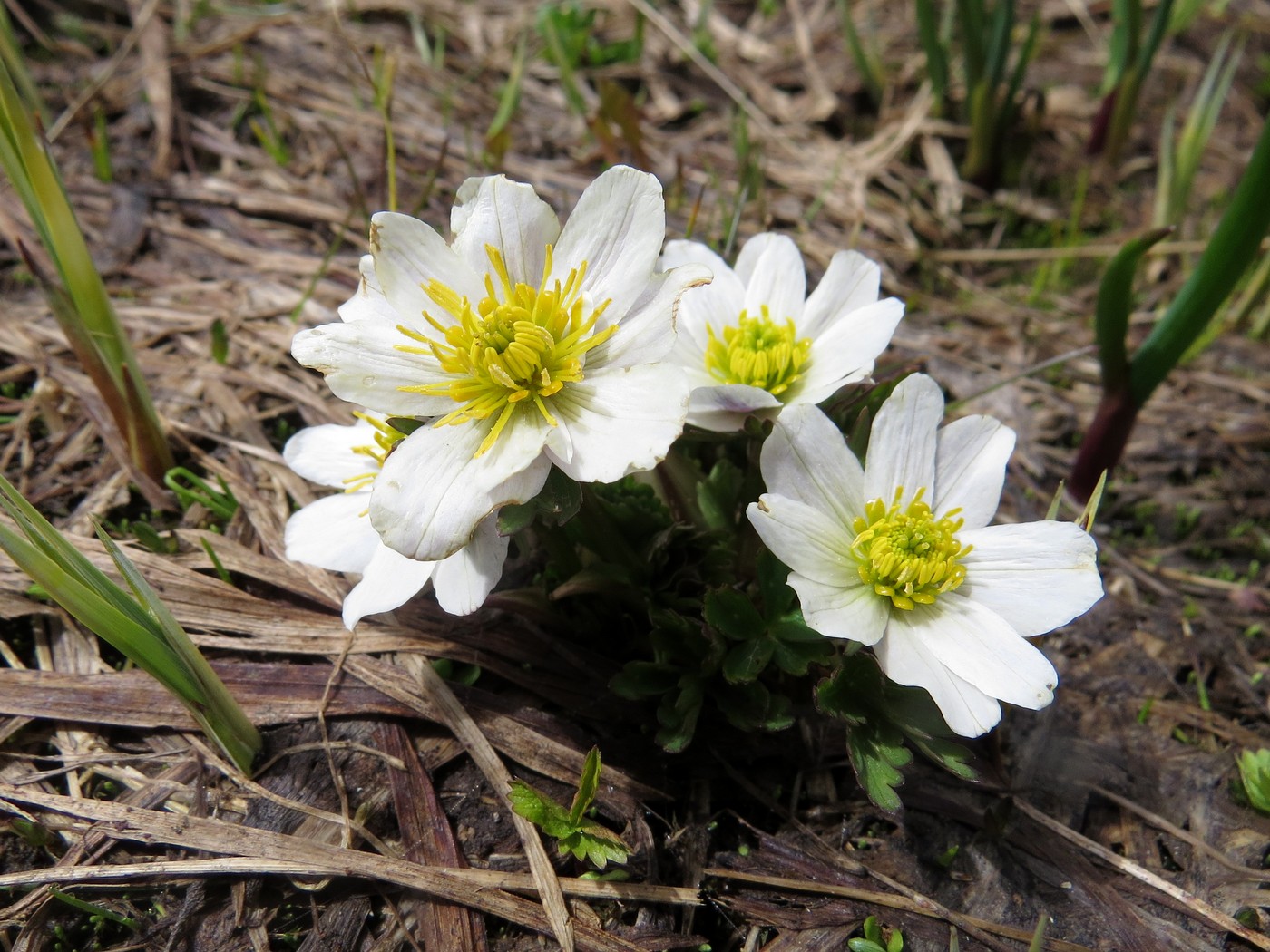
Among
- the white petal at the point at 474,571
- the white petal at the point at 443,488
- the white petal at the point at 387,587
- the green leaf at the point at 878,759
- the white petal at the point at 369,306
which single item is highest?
the white petal at the point at 369,306

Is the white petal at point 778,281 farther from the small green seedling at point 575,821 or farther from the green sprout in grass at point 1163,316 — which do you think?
the small green seedling at point 575,821

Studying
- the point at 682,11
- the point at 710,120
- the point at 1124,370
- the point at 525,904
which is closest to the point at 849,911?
the point at 525,904

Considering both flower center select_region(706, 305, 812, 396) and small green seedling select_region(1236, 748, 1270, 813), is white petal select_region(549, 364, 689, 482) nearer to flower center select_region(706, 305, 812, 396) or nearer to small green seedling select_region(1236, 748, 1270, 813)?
flower center select_region(706, 305, 812, 396)

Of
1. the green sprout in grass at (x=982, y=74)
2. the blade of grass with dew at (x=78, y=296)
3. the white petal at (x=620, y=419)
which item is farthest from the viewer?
the green sprout in grass at (x=982, y=74)

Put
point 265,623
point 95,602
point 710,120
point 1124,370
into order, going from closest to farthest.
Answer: point 95,602 → point 265,623 → point 1124,370 → point 710,120

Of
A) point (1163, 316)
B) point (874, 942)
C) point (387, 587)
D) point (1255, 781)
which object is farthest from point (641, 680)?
point (1163, 316)

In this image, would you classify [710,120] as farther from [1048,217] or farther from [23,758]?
[23,758]

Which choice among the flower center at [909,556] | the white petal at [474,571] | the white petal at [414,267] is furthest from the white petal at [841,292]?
the white petal at [474,571]
